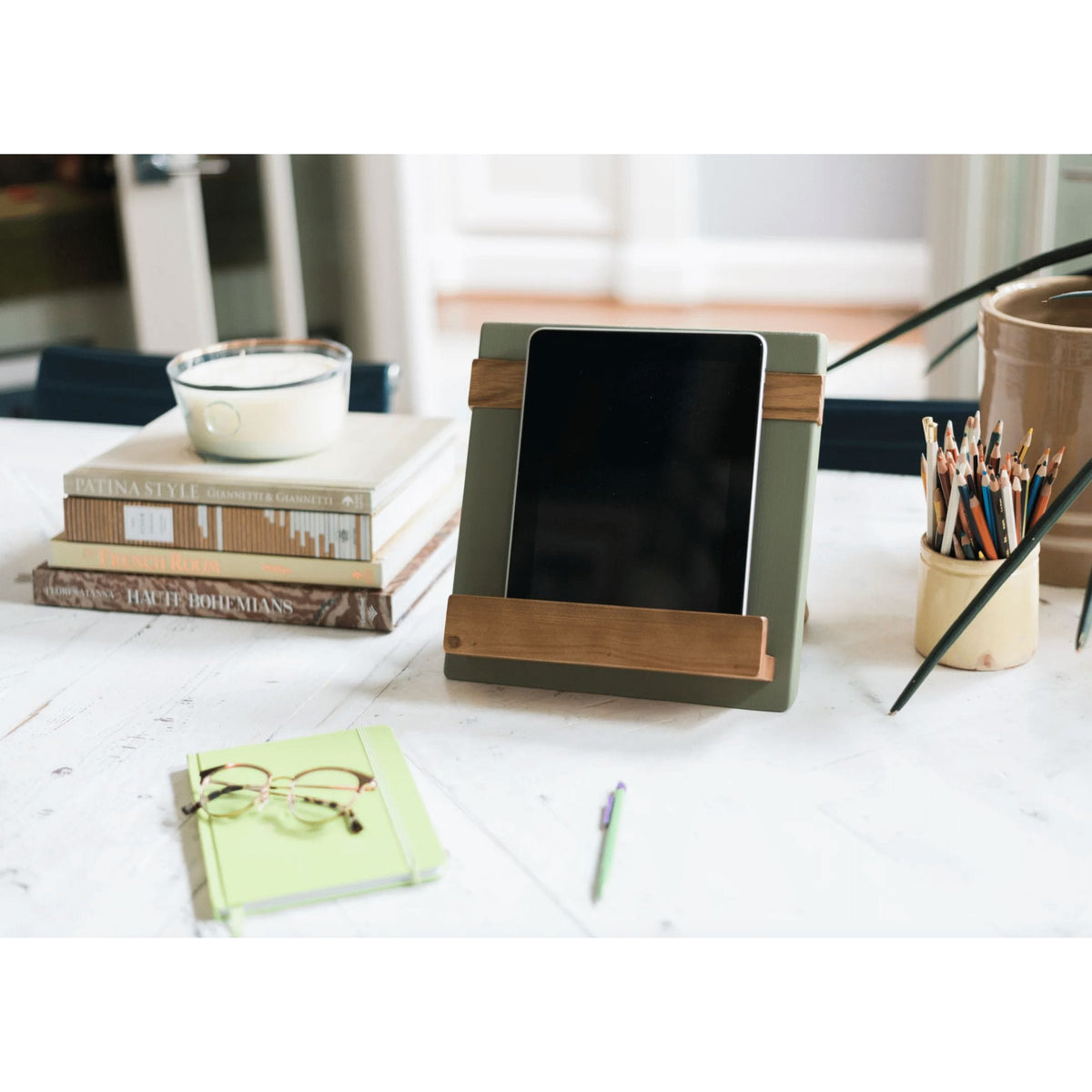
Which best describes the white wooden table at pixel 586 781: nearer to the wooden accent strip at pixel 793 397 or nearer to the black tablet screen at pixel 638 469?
the black tablet screen at pixel 638 469

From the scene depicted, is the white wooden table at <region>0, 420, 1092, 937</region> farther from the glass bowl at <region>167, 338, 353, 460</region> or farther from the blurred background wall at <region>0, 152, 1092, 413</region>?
the blurred background wall at <region>0, 152, 1092, 413</region>

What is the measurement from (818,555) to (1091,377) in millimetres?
287

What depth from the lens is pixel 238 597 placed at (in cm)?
102

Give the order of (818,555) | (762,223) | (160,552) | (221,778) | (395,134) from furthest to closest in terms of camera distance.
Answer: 1. (762,223)
2. (395,134)
3. (818,555)
4. (160,552)
5. (221,778)

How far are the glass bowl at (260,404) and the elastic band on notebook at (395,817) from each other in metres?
0.30

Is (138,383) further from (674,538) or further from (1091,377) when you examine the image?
(1091,377)

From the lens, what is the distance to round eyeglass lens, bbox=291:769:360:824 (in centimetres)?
75

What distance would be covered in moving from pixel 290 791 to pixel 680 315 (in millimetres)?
3783

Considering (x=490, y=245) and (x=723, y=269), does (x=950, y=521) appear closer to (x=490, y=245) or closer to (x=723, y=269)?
(x=723, y=269)

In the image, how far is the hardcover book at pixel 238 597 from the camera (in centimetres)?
100

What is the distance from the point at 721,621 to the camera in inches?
33.0

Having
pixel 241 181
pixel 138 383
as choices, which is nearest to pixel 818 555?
pixel 138 383

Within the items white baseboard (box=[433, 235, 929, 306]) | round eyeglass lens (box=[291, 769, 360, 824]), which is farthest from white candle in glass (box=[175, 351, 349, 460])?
white baseboard (box=[433, 235, 929, 306])

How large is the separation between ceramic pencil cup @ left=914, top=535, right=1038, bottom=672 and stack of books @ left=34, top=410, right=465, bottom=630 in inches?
17.0
